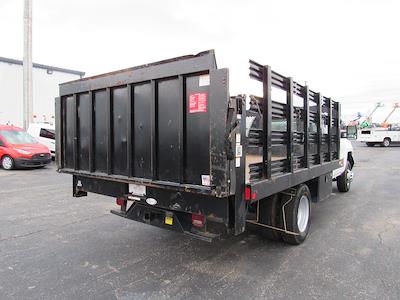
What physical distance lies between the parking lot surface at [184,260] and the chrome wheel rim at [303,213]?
253 mm

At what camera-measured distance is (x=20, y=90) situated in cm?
2831

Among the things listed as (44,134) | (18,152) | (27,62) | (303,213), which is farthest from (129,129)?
(27,62)

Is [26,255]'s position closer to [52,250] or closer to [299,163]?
[52,250]

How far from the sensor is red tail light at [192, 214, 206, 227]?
11.9 ft

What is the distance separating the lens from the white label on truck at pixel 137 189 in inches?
155

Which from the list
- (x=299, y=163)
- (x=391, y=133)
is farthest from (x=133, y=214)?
(x=391, y=133)

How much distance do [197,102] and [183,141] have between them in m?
0.43

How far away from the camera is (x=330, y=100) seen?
6082mm

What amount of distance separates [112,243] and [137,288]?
1507mm

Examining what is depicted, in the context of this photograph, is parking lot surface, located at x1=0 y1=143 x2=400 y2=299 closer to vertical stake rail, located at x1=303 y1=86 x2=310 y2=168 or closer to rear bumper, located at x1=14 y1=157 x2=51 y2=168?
vertical stake rail, located at x1=303 y1=86 x2=310 y2=168

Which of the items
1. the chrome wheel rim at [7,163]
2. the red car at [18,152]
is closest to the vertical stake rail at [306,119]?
the red car at [18,152]

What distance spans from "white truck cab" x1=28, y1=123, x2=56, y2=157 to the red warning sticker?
1627cm

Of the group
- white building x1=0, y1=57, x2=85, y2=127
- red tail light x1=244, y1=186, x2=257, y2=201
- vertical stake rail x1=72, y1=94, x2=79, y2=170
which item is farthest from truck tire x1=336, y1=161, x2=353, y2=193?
white building x1=0, y1=57, x2=85, y2=127

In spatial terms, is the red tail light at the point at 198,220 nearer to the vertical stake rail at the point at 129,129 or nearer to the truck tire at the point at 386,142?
the vertical stake rail at the point at 129,129
